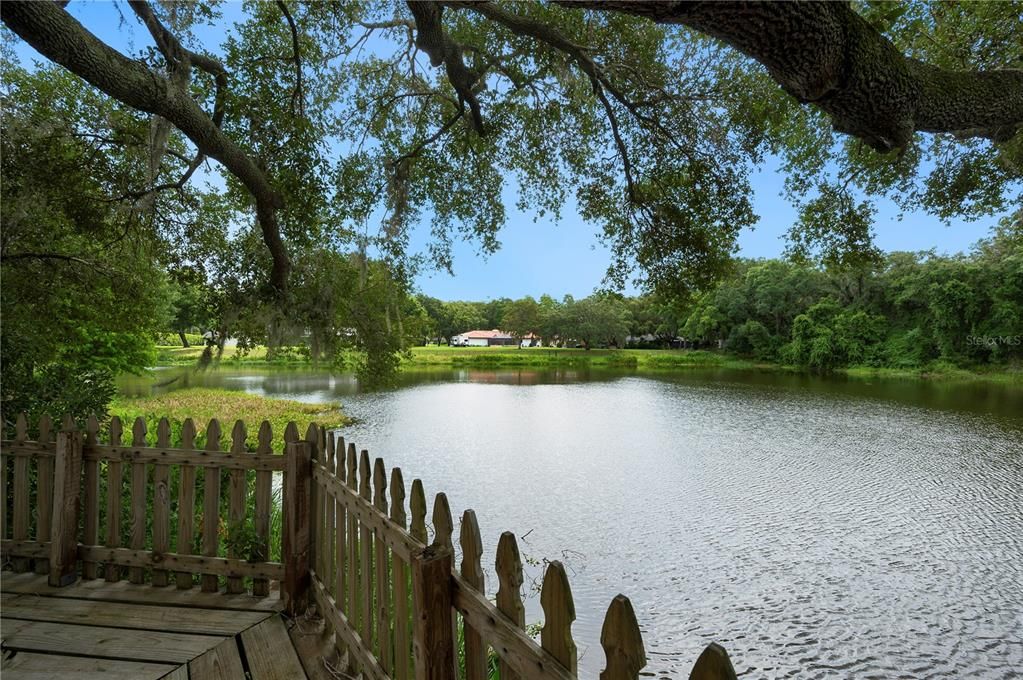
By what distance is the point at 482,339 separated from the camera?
2670 inches

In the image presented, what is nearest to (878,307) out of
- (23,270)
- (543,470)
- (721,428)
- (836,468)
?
(721,428)

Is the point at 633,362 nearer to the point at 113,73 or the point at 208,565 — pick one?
the point at 208,565

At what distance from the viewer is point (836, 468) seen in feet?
34.7

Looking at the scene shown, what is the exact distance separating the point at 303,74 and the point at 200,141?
2003 millimetres

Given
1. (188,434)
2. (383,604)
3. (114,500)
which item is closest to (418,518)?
(383,604)

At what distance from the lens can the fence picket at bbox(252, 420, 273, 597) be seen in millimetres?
2678

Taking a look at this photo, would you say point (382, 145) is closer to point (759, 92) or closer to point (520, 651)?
point (759, 92)

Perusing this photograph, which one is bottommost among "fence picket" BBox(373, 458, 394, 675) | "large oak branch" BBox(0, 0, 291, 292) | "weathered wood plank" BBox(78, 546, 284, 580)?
"weathered wood plank" BBox(78, 546, 284, 580)

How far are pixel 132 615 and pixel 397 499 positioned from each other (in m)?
1.98

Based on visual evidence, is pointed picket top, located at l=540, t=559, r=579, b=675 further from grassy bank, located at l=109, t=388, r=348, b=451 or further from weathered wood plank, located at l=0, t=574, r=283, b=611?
grassy bank, located at l=109, t=388, r=348, b=451

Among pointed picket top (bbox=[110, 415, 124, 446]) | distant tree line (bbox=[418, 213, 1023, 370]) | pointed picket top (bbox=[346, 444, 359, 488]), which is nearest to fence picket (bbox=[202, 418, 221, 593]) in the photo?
pointed picket top (bbox=[110, 415, 124, 446])

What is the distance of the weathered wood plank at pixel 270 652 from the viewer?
2.11 meters

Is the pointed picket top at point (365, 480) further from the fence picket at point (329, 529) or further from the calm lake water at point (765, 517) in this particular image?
the calm lake water at point (765, 517)

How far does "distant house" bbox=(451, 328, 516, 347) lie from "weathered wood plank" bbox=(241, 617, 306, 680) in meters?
60.7
